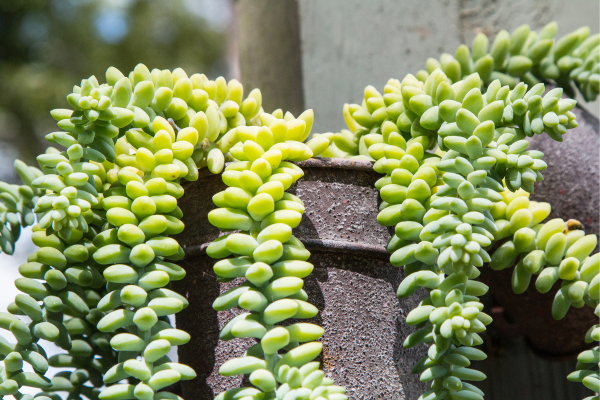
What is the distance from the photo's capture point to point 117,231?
1.39 ft

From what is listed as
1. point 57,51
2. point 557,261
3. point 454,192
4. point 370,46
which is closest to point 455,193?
point 454,192

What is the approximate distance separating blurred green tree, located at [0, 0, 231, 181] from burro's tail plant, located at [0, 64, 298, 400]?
273 cm

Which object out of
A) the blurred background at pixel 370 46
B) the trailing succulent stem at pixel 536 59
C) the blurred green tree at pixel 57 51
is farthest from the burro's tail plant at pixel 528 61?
the blurred green tree at pixel 57 51

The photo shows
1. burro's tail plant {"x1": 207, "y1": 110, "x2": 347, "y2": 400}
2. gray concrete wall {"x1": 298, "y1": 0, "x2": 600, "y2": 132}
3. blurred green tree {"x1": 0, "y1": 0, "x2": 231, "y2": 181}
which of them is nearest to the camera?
burro's tail plant {"x1": 207, "y1": 110, "x2": 347, "y2": 400}

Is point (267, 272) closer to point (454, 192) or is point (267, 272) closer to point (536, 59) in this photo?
point (454, 192)

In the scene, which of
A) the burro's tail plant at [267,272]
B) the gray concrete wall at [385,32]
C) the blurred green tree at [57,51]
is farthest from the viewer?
the blurred green tree at [57,51]

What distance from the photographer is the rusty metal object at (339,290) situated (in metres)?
0.45

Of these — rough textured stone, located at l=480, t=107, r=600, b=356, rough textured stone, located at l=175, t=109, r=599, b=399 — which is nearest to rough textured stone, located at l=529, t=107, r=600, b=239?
rough textured stone, located at l=480, t=107, r=600, b=356

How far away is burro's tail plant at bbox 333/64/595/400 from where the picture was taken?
1.27ft

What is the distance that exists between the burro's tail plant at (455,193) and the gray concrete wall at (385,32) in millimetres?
495

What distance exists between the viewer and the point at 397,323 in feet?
1.55

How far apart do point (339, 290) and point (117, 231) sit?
0.21 m

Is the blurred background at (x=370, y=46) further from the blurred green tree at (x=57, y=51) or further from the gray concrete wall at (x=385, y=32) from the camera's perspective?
the blurred green tree at (x=57, y=51)

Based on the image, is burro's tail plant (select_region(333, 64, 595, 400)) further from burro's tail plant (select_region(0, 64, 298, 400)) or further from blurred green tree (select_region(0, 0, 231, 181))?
blurred green tree (select_region(0, 0, 231, 181))
